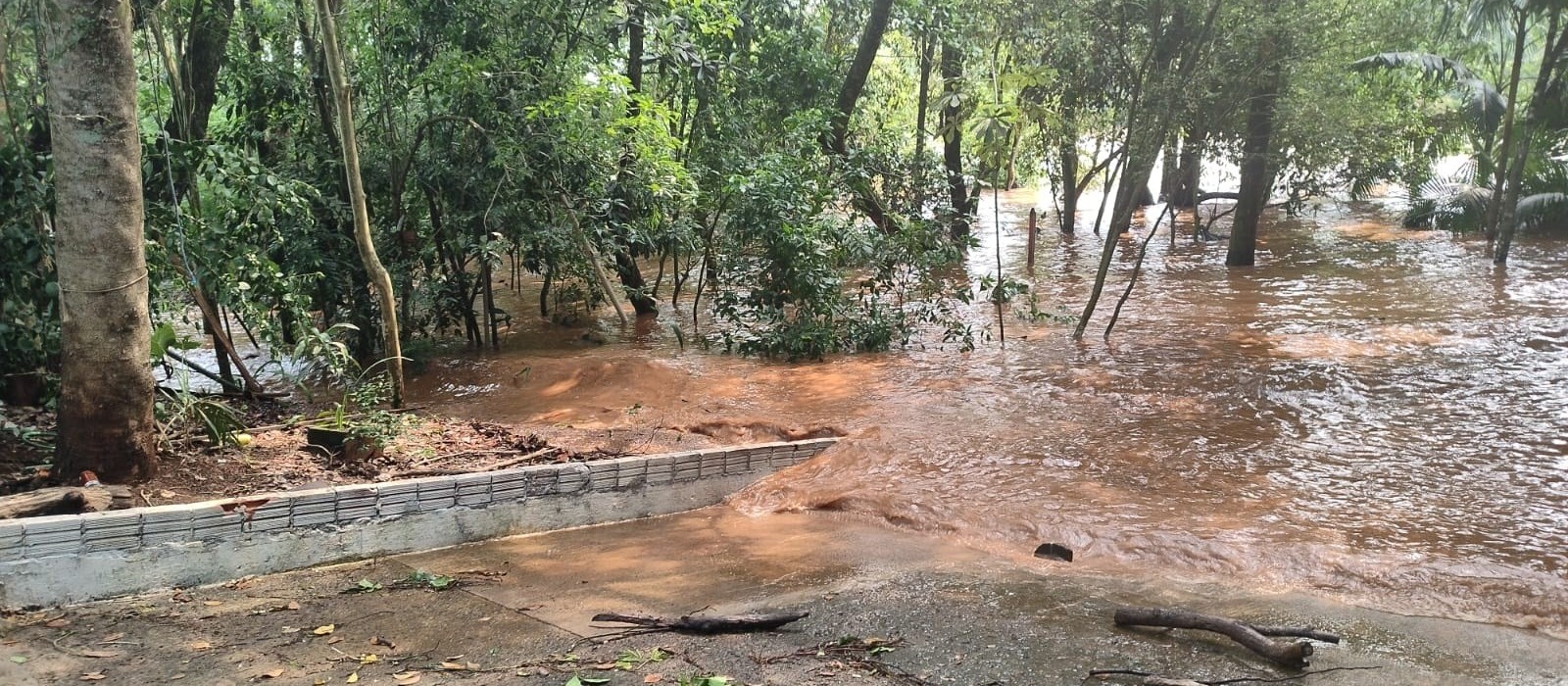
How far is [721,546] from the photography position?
6.01m

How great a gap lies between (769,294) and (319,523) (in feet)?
24.6

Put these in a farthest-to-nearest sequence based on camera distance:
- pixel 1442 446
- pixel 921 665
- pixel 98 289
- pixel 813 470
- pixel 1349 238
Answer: pixel 1349 238, pixel 1442 446, pixel 813 470, pixel 98 289, pixel 921 665

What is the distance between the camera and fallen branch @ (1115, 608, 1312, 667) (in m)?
3.93

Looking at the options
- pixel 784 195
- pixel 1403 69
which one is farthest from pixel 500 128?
pixel 1403 69

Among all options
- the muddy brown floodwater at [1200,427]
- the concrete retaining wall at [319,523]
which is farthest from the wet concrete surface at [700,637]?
the muddy brown floodwater at [1200,427]

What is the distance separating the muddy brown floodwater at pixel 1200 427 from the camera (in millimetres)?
6113

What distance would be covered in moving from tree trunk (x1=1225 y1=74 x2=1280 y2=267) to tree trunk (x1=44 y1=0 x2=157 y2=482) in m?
12.5

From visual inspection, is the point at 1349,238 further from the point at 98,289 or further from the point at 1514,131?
the point at 98,289

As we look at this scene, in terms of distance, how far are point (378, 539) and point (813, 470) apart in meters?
3.20

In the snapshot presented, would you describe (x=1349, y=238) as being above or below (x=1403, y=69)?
below

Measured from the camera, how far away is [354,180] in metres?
7.89

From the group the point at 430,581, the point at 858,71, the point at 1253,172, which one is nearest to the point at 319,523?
the point at 430,581

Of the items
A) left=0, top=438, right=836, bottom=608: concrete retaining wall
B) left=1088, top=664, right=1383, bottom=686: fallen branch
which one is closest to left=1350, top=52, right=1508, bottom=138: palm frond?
left=0, top=438, right=836, bottom=608: concrete retaining wall

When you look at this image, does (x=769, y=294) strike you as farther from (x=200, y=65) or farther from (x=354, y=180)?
(x=200, y=65)
